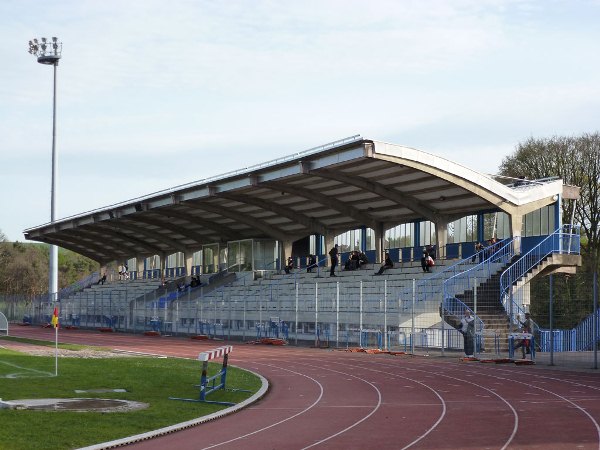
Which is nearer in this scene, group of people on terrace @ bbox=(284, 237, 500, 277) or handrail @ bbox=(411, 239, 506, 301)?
handrail @ bbox=(411, 239, 506, 301)

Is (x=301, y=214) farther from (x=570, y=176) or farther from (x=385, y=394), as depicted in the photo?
(x=385, y=394)

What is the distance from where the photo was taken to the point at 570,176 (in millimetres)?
63375

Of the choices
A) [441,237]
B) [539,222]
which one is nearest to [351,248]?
[441,237]

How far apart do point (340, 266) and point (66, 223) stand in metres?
24.9

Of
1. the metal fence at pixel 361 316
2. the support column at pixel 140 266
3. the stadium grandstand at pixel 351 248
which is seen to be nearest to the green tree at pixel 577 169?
the stadium grandstand at pixel 351 248

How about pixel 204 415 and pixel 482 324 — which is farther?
pixel 482 324

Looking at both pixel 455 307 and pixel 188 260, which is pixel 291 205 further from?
pixel 188 260

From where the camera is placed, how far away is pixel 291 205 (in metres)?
54.5

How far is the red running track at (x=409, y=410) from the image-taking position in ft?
47.6

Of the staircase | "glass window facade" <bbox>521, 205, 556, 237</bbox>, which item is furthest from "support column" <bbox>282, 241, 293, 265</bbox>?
the staircase

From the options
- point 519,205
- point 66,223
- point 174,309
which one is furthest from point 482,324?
point 66,223

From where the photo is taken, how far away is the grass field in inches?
572

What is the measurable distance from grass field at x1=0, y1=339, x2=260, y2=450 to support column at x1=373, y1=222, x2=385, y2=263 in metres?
23.5

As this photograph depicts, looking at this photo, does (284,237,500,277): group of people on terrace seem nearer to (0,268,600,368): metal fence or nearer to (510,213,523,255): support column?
(0,268,600,368): metal fence
